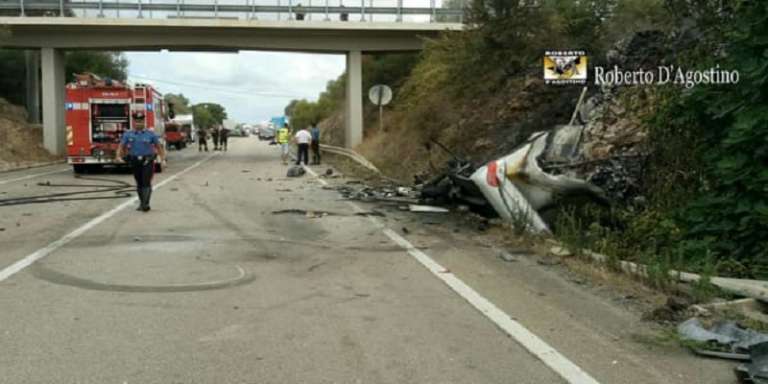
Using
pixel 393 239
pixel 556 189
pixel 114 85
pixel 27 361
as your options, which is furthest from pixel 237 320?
pixel 114 85

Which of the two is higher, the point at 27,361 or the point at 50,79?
the point at 50,79

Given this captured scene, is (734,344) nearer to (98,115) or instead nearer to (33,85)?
(98,115)

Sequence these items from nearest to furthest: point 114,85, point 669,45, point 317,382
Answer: point 317,382
point 669,45
point 114,85

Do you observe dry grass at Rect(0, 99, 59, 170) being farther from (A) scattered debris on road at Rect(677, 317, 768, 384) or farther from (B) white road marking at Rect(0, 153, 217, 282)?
(A) scattered debris on road at Rect(677, 317, 768, 384)

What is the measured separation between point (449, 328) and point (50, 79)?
3811 centimetres

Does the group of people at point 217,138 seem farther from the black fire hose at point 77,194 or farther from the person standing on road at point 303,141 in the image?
the black fire hose at point 77,194

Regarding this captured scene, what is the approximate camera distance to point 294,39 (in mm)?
38625

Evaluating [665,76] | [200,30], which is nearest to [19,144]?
[200,30]

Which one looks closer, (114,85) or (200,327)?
(200,327)

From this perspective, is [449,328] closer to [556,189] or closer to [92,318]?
[92,318]

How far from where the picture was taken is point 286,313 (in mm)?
6598

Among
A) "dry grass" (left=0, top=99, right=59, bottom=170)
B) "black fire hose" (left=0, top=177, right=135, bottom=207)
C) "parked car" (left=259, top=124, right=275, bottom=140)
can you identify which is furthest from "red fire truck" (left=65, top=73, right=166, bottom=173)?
"parked car" (left=259, top=124, right=275, bottom=140)

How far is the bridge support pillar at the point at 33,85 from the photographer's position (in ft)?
177

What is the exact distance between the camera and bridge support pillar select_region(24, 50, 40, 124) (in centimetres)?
5400
